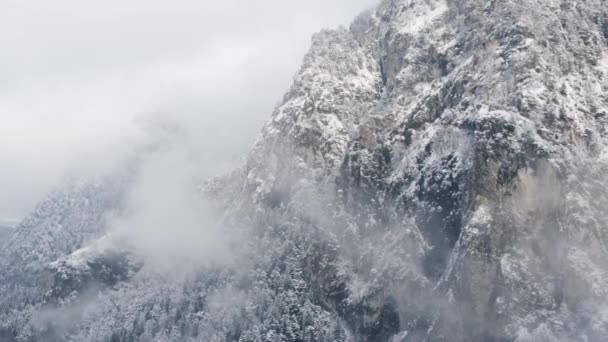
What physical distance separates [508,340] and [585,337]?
19.2 m

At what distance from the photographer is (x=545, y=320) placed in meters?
200

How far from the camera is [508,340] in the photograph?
19962cm

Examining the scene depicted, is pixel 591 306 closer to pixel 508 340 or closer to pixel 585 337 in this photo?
pixel 585 337

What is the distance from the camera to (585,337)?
639 feet

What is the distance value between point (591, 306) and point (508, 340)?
23.4 m

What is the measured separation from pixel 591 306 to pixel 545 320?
12422mm

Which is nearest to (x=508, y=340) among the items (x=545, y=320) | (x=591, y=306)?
(x=545, y=320)

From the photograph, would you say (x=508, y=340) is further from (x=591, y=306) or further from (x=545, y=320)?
(x=591, y=306)

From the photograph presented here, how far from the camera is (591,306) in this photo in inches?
7830

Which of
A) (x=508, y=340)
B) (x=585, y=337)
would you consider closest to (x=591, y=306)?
(x=585, y=337)

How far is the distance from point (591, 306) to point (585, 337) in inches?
352
